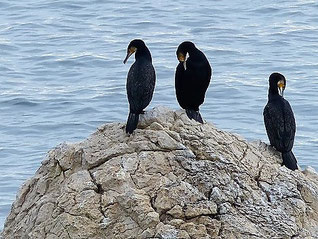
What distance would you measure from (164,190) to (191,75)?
2.04 meters

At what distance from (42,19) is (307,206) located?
60.2 ft

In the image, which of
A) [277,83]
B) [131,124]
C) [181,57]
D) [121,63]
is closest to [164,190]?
[131,124]

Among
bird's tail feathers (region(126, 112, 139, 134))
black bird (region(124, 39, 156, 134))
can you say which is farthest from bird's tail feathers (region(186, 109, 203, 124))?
bird's tail feathers (region(126, 112, 139, 134))

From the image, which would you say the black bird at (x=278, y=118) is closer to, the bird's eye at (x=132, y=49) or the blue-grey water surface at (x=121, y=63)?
the bird's eye at (x=132, y=49)

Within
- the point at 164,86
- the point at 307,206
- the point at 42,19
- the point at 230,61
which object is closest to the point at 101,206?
the point at 307,206

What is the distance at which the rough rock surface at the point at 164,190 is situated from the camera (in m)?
7.88

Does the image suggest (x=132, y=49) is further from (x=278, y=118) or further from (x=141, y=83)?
(x=278, y=118)

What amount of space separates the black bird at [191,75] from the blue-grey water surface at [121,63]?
15.6 feet

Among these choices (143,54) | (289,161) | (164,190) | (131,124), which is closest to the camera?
(164,190)

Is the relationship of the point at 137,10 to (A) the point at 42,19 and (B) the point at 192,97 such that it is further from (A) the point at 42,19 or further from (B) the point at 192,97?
(B) the point at 192,97

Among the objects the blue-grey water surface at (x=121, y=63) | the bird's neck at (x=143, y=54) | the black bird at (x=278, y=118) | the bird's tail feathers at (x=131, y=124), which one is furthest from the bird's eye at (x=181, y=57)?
the blue-grey water surface at (x=121, y=63)

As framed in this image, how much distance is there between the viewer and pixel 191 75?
386 inches

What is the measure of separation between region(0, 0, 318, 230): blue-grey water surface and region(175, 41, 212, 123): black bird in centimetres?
475

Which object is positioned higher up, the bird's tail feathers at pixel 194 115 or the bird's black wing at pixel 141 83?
the bird's black wing at pixel 141 83
